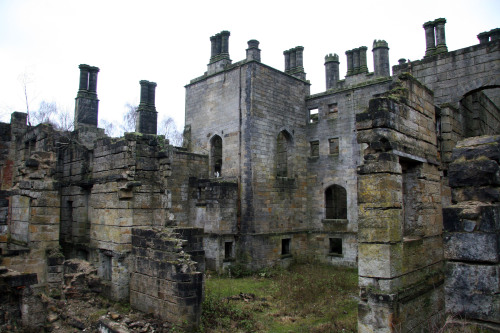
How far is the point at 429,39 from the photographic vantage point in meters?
13.0

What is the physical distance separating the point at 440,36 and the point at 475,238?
381 inches

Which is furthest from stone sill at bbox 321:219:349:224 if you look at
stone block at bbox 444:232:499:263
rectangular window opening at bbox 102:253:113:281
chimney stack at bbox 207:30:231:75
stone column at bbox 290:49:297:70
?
stone block at bbox 444:232:499:263

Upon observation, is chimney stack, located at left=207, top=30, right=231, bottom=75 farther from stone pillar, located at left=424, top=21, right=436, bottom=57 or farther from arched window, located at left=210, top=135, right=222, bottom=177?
stone pillar, located at left=424, top=21, right=436, bottom=57

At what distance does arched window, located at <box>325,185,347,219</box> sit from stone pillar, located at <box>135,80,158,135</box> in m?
9.55

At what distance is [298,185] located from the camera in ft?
59.0

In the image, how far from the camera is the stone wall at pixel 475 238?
500cm

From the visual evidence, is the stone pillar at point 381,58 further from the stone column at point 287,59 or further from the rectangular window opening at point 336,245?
the rectangular window opening at point 336,245

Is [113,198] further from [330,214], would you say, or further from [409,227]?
[330,214]

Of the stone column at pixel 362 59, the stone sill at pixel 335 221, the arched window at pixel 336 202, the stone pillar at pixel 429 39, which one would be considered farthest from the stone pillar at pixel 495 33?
the stone sill at pixel 335 221

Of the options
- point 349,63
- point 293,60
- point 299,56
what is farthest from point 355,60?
point 293,60

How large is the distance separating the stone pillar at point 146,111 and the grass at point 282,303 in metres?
8.81

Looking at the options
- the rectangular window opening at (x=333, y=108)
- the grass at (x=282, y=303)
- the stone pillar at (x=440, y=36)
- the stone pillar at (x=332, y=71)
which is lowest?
the grass at (x=282, y=303)

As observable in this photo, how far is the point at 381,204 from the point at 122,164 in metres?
6.16

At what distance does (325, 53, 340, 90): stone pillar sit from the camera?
2036 cm
